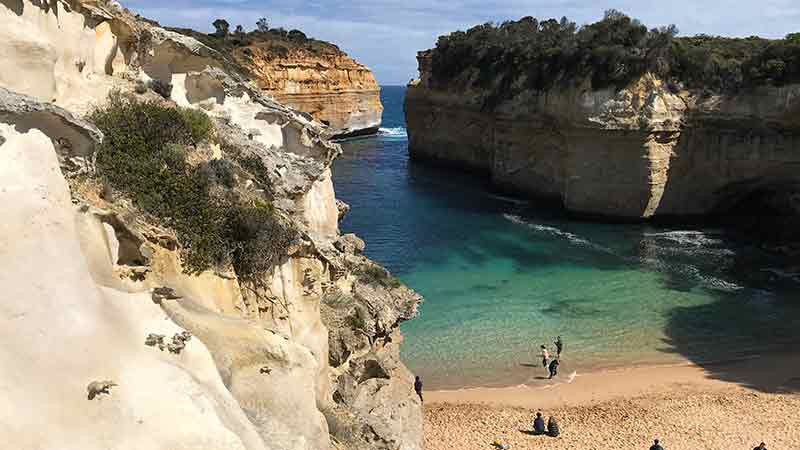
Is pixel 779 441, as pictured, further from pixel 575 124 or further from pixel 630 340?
pixel 575 124

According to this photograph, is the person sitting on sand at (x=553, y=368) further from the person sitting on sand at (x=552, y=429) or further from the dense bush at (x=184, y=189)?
the dense bush at (x=184, y=189)

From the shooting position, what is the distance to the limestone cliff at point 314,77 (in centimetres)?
6293

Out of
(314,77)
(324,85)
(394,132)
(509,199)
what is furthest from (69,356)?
(394,132)

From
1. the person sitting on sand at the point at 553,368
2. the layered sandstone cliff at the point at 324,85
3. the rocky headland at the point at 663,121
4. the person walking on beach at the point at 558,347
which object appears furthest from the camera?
the layered sandstone cliff at the point at 324,85

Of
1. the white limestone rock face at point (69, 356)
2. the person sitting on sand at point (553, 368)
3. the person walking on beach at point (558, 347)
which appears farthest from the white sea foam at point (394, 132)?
the white limestone rock face at point (69, 356)

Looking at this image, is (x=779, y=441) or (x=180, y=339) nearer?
(x=180, y=339)

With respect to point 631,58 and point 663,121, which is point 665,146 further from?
point 631,58

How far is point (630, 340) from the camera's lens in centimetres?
2038

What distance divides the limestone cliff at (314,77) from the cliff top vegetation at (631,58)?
88.7 ft

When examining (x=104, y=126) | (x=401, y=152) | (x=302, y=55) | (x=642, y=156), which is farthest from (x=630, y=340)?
(x=302, y=55)

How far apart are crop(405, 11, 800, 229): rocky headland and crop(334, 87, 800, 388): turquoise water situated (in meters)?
2.24

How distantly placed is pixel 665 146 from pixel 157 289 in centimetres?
3118

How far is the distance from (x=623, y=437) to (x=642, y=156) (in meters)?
21.1

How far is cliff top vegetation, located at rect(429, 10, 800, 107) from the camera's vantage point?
31.2 metres
